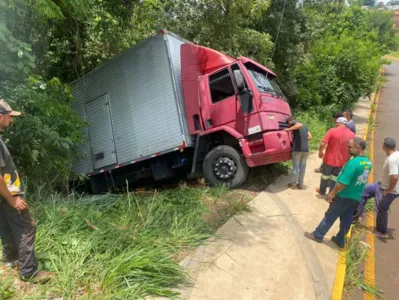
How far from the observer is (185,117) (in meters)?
6.64

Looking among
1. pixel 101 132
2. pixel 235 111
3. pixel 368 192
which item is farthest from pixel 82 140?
pixel 368 192

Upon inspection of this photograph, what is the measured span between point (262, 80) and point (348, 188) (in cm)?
327

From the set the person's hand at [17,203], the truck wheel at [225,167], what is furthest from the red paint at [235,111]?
the person's hand at [17,203]

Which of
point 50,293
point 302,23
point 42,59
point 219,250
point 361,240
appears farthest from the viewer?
point 302,23

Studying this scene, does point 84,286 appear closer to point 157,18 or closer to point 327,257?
point 327,257

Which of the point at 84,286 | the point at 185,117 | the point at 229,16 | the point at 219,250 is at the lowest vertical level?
the point at 219,250

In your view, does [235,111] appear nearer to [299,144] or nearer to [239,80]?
[239,80]

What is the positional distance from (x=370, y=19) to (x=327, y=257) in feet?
113

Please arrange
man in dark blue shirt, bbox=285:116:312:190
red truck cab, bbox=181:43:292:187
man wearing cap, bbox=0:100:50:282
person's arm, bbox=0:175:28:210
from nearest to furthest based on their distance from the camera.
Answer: person's arm, bbox=0:175:28:210 → man wearing cap, bbox=0:100:50:282 → red truck cab, bbox=181:43:292:187 → man in dark blue shirt, bbox=285:116:312:190

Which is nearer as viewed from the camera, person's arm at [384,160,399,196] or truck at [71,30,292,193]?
person's arm at [384,160,399,196]

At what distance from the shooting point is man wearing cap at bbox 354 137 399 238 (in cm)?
486

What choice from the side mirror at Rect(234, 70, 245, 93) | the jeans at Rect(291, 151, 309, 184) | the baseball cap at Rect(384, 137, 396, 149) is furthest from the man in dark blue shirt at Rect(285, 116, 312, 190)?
the baseball cap at Rect(384, 137, 396, 149)

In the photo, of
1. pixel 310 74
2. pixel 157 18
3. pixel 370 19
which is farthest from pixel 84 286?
pixel 370 19

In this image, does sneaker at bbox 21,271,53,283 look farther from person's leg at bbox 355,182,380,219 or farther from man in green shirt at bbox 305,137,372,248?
person's leg at bbox 355,182,380,219
